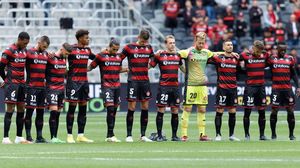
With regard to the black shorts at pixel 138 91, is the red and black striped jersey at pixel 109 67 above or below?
above

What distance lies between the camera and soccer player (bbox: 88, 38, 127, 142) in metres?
26.6

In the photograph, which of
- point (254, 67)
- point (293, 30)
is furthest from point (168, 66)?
Result: point (293, 30)

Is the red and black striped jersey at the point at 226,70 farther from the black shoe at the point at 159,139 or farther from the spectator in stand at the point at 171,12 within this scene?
the spectator in stand at the point at 171,12

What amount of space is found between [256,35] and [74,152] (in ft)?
81.0

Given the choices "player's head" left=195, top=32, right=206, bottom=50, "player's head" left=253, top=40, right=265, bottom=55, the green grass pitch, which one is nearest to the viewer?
the green grass pitch

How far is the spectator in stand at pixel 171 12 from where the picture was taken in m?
45.9

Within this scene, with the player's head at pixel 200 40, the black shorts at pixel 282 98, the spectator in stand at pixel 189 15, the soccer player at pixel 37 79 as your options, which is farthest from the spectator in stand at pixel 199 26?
the soccer player at pixel 37 79

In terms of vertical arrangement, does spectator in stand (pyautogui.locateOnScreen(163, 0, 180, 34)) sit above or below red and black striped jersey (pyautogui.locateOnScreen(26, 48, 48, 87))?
above

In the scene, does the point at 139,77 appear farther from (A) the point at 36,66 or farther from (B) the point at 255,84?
(B) the point at 255,84

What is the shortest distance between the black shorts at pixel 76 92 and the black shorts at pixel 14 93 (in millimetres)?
1088

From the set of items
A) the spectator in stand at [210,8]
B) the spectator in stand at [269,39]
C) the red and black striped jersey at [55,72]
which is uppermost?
the spectator in stand at [210,8]

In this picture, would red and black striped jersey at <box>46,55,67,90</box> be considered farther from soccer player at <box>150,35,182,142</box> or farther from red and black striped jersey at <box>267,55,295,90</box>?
red and black striped jersey at <box>267,55,295,90</box>

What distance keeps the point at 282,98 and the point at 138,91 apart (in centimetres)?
336

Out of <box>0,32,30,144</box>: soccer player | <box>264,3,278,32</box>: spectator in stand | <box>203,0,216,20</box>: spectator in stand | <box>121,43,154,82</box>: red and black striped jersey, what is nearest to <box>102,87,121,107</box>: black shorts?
<box>121,43,154,82</box>: red and black striped jersey
